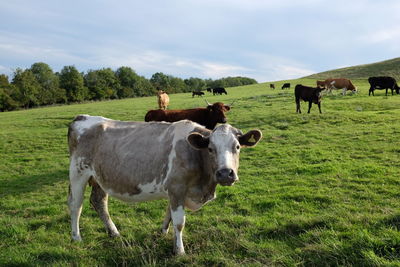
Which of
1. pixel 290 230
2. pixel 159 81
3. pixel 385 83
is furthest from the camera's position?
pixel 159 81

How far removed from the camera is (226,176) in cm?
394

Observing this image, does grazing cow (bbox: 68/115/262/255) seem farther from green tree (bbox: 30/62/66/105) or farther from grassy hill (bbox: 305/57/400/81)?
green tree (bbox: 30/62/66/105)

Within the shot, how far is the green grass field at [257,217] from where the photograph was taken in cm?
433

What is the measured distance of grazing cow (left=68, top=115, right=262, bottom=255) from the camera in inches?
171

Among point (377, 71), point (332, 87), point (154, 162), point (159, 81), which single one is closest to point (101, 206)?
point (154, 162)

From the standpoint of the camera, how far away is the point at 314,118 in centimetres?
1912

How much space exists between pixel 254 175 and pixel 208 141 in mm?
5489

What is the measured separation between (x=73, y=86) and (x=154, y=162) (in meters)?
88.1

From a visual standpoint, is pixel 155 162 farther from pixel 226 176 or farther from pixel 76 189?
pixel 76 189

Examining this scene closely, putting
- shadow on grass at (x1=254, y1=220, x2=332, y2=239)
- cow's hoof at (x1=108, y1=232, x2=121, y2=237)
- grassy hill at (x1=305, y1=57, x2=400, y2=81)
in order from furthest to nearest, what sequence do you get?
grassy hill at (x1=305, y1=57, x2=400, y2=81) → cow's hoof at (x1=108, y1=232, x2=121, y2=237) → shadow on grass at (x1=254, y1=220, x2=332, y2=239)

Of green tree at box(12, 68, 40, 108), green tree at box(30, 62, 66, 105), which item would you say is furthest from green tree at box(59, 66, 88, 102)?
green tree at box(12, 68, 40, 108)

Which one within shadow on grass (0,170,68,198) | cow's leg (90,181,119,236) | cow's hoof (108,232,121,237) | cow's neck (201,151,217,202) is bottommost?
shadow on grass (0,170,68,198)

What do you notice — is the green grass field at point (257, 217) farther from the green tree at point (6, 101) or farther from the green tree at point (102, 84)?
the green tree at point (102, 84)

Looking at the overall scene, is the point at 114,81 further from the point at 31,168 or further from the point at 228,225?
the point at 228,225
